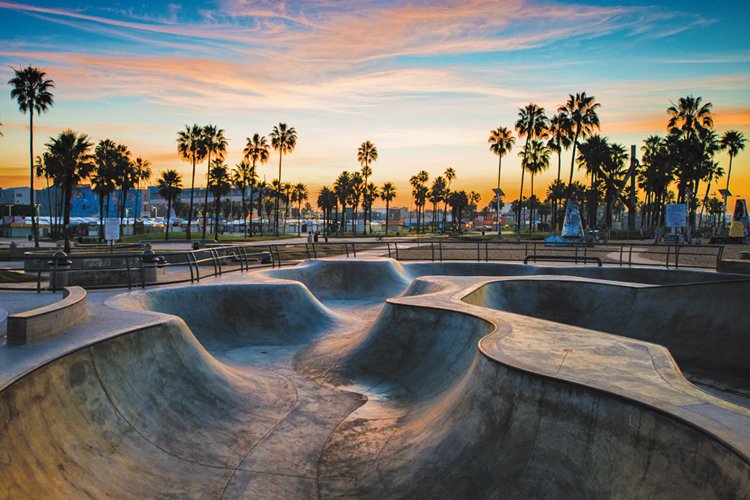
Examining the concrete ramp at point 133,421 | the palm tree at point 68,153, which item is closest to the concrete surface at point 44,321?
the concrete ramp at point 133,421

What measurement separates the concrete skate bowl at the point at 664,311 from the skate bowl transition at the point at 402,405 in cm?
5

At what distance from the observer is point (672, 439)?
15.4ft

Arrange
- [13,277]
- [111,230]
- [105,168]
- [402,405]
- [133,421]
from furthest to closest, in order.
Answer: [105,168] < [111,230] < [13,277] < [402,405] < [133,421]

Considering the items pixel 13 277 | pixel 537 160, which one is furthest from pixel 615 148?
pixel 13 277

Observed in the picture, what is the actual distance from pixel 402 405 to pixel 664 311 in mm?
8453

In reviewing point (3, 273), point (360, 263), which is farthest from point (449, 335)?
point (3, 273)

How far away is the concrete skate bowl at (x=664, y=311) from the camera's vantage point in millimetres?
12516

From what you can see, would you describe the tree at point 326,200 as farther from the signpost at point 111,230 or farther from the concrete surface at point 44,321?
the concrete surface at point 44,321

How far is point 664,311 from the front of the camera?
13.7 metres

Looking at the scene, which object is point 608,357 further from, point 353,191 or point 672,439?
point 353,191

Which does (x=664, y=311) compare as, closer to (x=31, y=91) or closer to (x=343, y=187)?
(x=31, y=91)

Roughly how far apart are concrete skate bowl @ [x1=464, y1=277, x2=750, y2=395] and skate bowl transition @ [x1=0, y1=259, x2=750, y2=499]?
0.16 feet

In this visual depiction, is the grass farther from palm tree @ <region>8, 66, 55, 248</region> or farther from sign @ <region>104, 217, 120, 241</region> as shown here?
palm tree @ <region>8, 66, 55, 248</region>

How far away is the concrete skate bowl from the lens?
12.5 metres
